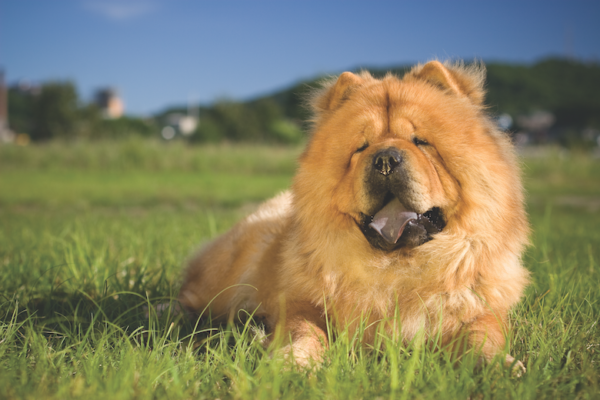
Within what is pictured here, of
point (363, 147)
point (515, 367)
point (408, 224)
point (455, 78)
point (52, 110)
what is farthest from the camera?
point (52, 110)

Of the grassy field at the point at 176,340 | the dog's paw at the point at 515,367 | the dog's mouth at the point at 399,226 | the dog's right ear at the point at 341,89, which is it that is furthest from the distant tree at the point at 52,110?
the dog's paw at the point at 515,367

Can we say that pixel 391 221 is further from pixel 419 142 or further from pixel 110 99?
pixel 110 99

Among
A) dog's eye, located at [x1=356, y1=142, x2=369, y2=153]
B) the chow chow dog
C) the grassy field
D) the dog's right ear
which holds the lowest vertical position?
the grassy field

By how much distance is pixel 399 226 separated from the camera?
174cm

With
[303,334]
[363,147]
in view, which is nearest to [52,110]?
[363,147]

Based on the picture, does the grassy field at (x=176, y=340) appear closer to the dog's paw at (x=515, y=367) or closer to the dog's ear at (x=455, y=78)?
the dog's paw at (x=515, y=367)

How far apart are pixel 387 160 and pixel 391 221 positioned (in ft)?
0.89

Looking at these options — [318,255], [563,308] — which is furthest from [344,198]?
[563,308]

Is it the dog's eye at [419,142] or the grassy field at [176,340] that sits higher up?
the dog's eye at [419,142]

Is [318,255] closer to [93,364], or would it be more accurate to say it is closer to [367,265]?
[367,265]

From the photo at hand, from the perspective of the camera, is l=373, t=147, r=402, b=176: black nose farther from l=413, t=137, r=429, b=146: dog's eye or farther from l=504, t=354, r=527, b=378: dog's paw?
l=504, t=354, r=527, b=378: dog's paw

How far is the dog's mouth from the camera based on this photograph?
1716mm

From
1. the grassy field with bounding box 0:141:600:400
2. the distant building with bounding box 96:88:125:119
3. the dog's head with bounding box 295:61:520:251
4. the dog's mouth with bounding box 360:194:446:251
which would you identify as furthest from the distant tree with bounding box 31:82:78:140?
the distant building with bounding box 96:88:125:119

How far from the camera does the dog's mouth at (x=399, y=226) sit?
1.72m
